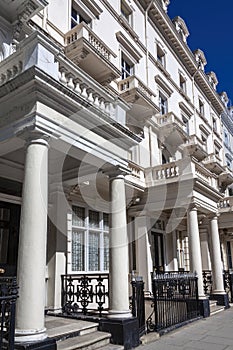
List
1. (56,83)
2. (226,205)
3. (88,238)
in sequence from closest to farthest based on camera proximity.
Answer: (56,83) < (88,238) < (226,205)

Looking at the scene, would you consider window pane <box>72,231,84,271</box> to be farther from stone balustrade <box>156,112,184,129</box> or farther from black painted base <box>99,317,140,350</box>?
stone balustrade <box>156,112,184,129</box>

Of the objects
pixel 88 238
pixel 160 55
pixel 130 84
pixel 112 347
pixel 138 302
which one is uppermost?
pixel 160 55

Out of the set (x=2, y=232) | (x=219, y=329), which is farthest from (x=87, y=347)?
(x=219, y=329)

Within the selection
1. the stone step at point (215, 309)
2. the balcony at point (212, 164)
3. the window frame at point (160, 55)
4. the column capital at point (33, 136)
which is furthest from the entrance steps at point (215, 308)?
the window frame at point (160, 55)

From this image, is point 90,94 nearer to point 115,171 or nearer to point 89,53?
point 115,171

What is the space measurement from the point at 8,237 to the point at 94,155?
3.14 meters

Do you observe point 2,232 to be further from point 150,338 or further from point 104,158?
point 150,338

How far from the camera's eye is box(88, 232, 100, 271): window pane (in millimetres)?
10040

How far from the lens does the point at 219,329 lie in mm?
8141

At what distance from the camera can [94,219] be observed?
417 inches

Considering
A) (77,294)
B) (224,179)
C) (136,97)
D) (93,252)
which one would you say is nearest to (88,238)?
(93,252)

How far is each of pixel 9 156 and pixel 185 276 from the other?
231 inches

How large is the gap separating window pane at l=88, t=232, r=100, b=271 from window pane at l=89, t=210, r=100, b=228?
286mm

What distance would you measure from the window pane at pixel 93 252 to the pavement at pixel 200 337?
3149mm
